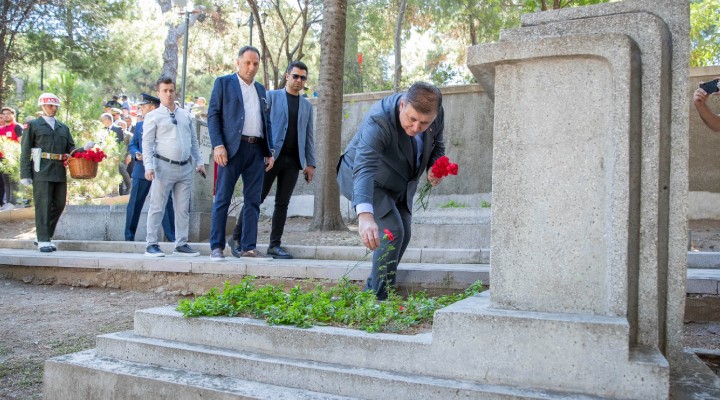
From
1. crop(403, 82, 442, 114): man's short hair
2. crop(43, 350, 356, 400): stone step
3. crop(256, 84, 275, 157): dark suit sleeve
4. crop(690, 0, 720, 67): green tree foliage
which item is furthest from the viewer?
crop(690, 0, 720, 67): green tree foliage

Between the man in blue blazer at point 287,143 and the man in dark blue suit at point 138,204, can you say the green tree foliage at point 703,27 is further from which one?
the man in dark blue suit at point 138,204

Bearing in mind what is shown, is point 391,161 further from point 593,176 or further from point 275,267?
A: point 275,267

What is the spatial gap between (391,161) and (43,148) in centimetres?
630

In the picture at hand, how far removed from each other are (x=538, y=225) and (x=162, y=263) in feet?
16.3

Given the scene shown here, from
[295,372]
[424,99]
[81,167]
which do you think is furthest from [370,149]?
[81,167]

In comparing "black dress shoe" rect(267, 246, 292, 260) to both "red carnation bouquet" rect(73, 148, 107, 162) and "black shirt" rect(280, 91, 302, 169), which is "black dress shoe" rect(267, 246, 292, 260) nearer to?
"black shirt" rect(280, 91, 302, 169)

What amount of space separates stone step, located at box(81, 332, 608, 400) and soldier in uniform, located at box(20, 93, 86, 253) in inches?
234

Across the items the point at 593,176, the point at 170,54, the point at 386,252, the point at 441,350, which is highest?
the point at 170,54

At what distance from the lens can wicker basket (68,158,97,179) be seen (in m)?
8.95

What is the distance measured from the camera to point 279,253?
716cm

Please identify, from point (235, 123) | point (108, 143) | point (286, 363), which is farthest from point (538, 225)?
point (108, 143)

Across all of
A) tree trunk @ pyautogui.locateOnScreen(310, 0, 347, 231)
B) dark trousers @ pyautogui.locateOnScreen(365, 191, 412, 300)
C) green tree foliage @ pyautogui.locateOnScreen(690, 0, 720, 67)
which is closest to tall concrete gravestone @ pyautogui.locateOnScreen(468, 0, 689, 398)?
dark trousers @ pyautogui.locateOnScreen(365, 191, 412, 300)

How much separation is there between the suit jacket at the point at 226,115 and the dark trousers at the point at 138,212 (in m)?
2.99

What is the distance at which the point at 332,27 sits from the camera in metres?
9.97
